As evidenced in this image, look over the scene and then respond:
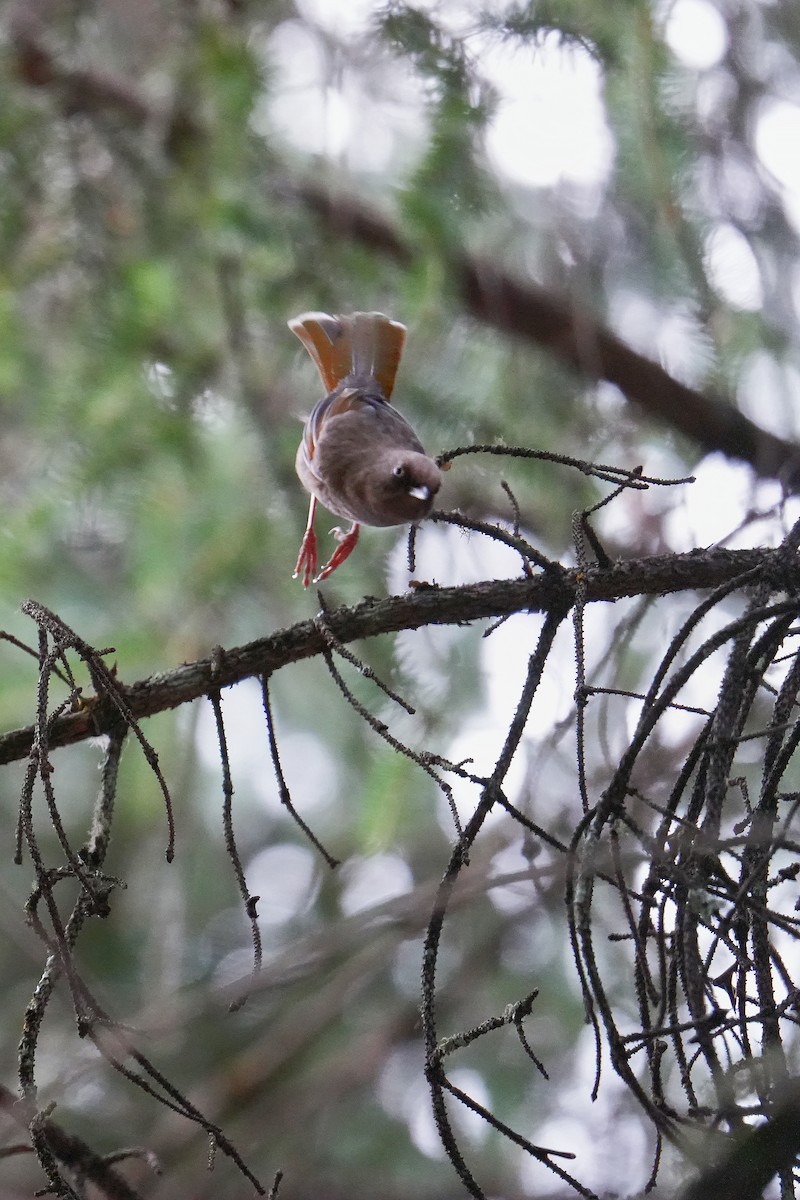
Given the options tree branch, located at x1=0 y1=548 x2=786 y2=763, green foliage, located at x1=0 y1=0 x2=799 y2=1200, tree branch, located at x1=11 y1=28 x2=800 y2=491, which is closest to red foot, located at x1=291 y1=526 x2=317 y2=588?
green foliage, located at x1=0 y1=0 x2=799 y2=1200

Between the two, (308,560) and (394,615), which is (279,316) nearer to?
(308,560)

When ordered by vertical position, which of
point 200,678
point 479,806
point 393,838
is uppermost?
point 393,838

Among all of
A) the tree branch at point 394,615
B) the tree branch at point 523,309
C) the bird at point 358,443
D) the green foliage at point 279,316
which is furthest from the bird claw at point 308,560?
the tree branch at point 523,309

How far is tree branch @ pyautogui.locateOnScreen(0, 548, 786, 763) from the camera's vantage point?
1633 millimetres

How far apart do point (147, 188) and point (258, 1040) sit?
10.6 ft

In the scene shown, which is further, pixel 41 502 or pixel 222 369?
pixel 222 369

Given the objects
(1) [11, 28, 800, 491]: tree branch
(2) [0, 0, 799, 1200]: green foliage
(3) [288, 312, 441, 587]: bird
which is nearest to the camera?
(3) [288, 312, 441, 587]: bird

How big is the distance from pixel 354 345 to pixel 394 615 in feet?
3.58

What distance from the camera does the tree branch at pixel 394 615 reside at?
1.63 metres

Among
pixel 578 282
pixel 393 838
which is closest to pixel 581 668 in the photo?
pixel 393 838

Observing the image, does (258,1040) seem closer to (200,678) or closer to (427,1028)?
(200,678)

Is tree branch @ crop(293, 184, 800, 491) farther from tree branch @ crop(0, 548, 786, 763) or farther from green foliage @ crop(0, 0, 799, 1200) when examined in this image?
tree branch @ crop(0, 548, 786, 763)

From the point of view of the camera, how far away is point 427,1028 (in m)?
1.18

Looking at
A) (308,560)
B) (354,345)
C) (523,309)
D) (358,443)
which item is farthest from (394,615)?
(523,309)
